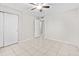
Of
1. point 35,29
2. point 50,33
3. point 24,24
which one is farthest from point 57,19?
point 24,24

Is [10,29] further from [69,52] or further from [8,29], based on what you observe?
[69,52]

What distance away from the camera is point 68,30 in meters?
3.99

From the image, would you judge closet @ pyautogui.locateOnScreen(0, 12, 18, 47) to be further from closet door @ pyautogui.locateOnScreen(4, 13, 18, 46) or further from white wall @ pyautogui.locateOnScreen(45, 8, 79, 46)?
white wall @ pyautogui.locateOnScreen(45, 8, 79, 46)

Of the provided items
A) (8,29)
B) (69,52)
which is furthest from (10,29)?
(69,52)

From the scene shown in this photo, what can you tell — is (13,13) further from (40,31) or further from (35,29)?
(40,31)

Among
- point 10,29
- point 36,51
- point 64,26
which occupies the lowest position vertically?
point 36,51

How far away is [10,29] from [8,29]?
8 centimetres

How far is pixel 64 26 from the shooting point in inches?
165

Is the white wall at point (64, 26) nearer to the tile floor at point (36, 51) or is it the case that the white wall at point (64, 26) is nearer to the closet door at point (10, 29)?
the tile floor at point (36, 51)

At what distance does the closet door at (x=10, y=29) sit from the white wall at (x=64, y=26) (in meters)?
2.23

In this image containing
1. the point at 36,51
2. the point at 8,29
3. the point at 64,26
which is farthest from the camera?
the point at 64,26

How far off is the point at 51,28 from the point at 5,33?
2831mm

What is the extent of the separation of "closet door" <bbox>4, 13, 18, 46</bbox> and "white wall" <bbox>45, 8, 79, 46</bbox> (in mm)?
2233

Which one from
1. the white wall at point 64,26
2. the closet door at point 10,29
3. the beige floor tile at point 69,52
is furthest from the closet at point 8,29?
the white wall at point 64,26
